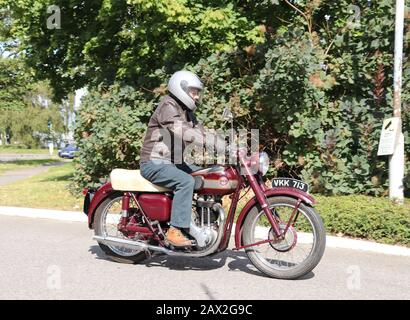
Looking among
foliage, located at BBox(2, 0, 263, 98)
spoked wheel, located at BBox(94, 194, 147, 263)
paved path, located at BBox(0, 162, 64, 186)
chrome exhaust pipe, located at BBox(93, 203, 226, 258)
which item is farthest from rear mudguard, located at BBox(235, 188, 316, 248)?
paved path, located at BBox(0, 162, 64, 186)

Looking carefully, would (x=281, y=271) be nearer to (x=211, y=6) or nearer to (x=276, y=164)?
(x=276, y=164)

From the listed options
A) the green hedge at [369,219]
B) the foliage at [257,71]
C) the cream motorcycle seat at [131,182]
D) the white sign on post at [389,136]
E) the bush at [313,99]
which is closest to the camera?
the cream motorcycle seat at [131,182]

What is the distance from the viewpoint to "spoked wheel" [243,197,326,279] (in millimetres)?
4655

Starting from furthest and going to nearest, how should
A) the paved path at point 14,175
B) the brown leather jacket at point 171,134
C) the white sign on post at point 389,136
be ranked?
the paved path at point 14,175 < the white sign on post at point 389,136 < the brown leather jacket at point 171,134

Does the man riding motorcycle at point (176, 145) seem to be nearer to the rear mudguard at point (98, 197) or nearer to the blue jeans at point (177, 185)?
the blue jeans at point (177, 185)

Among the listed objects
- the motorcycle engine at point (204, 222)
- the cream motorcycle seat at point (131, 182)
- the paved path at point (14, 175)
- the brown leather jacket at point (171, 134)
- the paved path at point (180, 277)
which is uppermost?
the brown leather jacket at point (171, 134)

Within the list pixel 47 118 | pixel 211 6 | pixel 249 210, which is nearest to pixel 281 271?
pixel 249 210

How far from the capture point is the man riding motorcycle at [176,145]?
191 inches

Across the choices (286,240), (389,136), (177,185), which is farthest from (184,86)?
(389,136)

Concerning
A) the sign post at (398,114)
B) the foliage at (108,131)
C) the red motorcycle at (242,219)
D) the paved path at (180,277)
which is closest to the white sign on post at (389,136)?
the sign post at (398,114)

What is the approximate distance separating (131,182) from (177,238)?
811 millimetres

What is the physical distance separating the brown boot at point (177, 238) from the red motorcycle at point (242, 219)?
0.08 m

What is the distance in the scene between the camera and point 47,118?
60.8 meters
